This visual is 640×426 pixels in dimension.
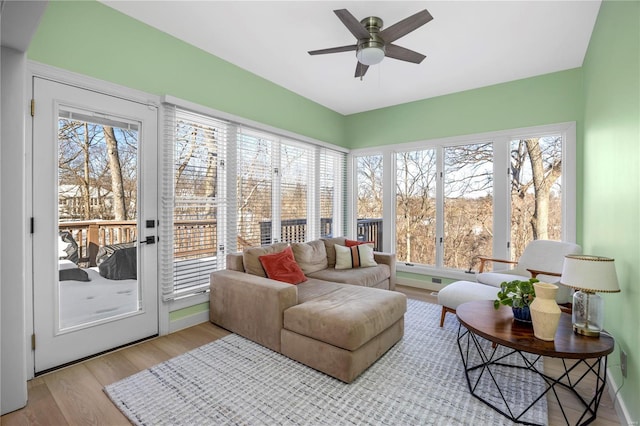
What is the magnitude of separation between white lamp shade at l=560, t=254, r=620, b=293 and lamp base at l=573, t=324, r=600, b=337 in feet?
0.79

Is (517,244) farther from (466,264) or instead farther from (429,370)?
(429,370)

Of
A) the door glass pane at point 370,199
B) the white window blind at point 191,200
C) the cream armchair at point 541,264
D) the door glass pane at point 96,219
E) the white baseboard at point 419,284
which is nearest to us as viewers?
the door glass pane at point 96,219

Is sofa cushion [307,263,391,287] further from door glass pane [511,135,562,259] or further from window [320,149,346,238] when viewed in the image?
door glass pane [511,135,562,259]

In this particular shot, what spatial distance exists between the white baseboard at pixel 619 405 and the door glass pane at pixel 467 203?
7.24 feet

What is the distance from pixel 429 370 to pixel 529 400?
61 centimetres

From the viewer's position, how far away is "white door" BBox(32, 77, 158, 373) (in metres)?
2.12

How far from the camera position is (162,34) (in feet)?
9.07

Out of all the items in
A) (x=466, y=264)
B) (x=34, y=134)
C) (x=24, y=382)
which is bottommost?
(x=24, y=382)

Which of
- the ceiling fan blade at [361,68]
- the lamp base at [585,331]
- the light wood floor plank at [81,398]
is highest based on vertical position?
the ceiling fan blade at [361,68]

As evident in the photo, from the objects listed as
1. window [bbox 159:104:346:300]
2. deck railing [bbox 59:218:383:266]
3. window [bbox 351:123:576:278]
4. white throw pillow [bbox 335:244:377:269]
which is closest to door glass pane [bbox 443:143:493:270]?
window [bbox 351:123:576:278]

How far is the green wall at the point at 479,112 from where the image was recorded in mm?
3439

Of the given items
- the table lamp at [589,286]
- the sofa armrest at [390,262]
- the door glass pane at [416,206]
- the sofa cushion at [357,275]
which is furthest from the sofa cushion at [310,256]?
the table lamp at [589,286]

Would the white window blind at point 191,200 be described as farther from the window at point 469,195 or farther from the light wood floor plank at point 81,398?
the window at point 469,195

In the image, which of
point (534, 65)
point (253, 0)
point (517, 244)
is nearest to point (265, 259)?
point (253, 0)
